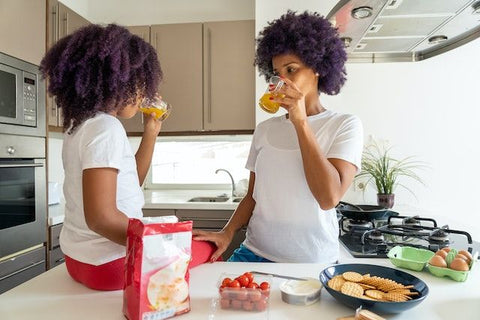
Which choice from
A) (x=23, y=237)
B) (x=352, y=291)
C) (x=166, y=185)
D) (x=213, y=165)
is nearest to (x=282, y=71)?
(x=352, y=291)

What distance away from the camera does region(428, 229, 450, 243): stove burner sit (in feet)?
4.37

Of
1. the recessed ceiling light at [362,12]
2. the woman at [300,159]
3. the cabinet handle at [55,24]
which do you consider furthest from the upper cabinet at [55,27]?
the recessed ceiling light at [362,12]

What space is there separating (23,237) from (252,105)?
1.65m

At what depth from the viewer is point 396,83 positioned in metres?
2.25

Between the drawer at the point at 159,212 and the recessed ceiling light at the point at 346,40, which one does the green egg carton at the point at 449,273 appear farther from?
the drawer at the point at 159,212

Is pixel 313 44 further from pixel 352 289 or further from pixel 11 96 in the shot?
pixel 11 96

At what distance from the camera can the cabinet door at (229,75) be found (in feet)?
8.11

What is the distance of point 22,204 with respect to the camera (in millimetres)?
1857

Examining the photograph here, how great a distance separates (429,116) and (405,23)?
1.32 m

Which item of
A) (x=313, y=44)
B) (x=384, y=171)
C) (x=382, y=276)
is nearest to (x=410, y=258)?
(x=382, y=276)

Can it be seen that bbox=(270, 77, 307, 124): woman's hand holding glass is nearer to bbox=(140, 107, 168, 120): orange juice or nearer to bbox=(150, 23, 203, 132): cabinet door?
bbox=(140, 107, 168, 120): orange juice

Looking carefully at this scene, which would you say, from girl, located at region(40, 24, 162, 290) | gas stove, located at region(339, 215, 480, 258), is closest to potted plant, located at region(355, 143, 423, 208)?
gas stove, located at region(339, 215, 480, 258)

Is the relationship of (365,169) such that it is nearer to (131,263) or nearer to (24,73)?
(131,263)

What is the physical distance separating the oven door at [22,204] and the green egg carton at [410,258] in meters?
1.80
